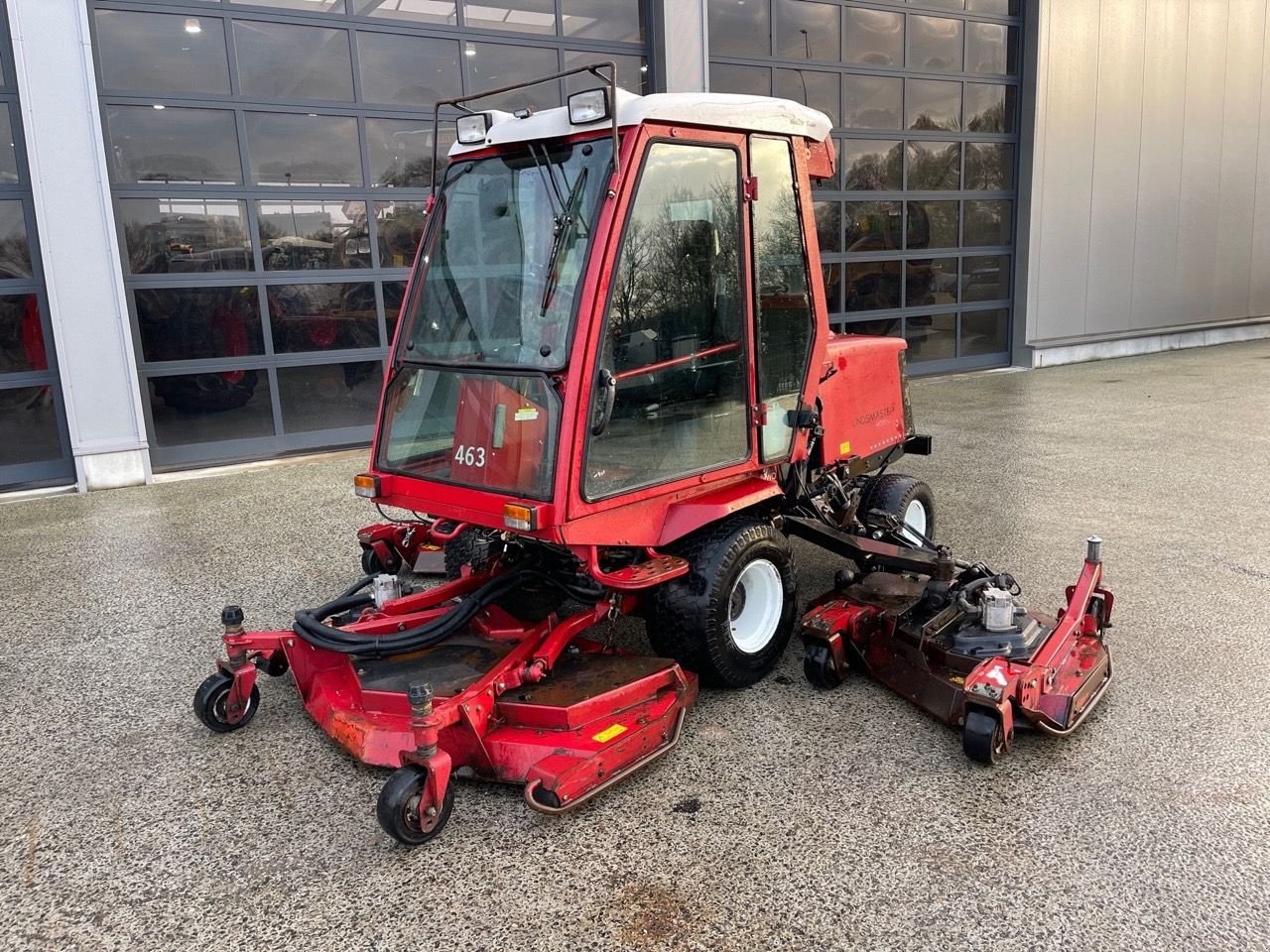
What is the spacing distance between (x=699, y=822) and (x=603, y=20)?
8455mm

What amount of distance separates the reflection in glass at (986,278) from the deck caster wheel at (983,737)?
10.6 metres

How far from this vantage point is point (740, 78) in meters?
10.3

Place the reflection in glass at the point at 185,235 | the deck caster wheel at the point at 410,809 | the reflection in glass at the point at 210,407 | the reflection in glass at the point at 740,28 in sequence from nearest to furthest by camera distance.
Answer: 1. the deck caster wheel at the point at 410,809
2. the reflection in glass at the point at 185,235
3. the reflection in glass at the point at 210,407
4. the reflection in glass at the point at 740,28

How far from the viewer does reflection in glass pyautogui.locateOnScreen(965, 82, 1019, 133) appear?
12.3 m

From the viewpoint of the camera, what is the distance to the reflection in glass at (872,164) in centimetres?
1136

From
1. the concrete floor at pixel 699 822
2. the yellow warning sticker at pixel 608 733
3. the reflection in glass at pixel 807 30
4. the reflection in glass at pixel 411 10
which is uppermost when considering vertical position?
the reflection in glass at pixel 807 30

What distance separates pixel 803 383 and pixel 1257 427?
6.75 m

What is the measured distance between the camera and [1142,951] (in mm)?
2303

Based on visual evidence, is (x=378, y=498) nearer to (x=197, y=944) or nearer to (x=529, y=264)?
(x=529, y=264)

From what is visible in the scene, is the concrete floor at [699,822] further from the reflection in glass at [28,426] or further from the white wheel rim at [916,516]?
the reflection in glass at [28,426]

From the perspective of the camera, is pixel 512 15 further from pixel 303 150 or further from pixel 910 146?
pixel 910 146

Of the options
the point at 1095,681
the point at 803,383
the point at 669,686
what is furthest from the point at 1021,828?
the point at 803,383

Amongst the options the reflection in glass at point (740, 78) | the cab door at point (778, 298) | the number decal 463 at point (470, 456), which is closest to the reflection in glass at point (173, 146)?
the reflection in glass at point (740, 78)

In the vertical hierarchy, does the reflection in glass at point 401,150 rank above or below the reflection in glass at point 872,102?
below
